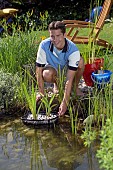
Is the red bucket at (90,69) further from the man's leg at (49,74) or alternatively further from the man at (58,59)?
the man's leg at (49,74)

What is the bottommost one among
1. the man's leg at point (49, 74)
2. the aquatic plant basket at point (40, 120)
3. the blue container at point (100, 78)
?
the aquatic plant basket at point (40, 120)

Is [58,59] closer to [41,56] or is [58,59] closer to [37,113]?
[41,56]

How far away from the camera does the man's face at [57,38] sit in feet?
14.8

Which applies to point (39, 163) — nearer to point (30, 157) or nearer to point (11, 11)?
point (30, 157)

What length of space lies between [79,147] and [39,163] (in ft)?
1.61

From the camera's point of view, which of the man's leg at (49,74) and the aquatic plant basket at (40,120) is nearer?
the aquatic plant basket at (40,120)

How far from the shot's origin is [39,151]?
4.11m

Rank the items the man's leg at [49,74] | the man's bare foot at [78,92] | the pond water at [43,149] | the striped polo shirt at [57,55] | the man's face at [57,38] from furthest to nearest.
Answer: the man's bare foot at [78,92] → the man's leg at [49,74] → the striped polo shirt at [57,55] → the man's face at [57,38] → the pond water at [43,149]

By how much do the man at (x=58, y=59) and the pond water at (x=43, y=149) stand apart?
33 centimetres

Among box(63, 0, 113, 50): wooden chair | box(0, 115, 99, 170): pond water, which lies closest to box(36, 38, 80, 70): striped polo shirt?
box(0, 115, 99, 170): pond water

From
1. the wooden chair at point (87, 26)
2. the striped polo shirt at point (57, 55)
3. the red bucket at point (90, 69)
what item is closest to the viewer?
the striped polo shirt at point (57, 55)

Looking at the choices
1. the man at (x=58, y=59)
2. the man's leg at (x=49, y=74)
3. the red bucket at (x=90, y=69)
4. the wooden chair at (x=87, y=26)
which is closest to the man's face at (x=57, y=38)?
the man at (x=58, y=59)

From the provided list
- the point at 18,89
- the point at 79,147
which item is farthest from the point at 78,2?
the point at 79,147

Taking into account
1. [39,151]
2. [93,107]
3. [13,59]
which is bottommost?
[39,151]
